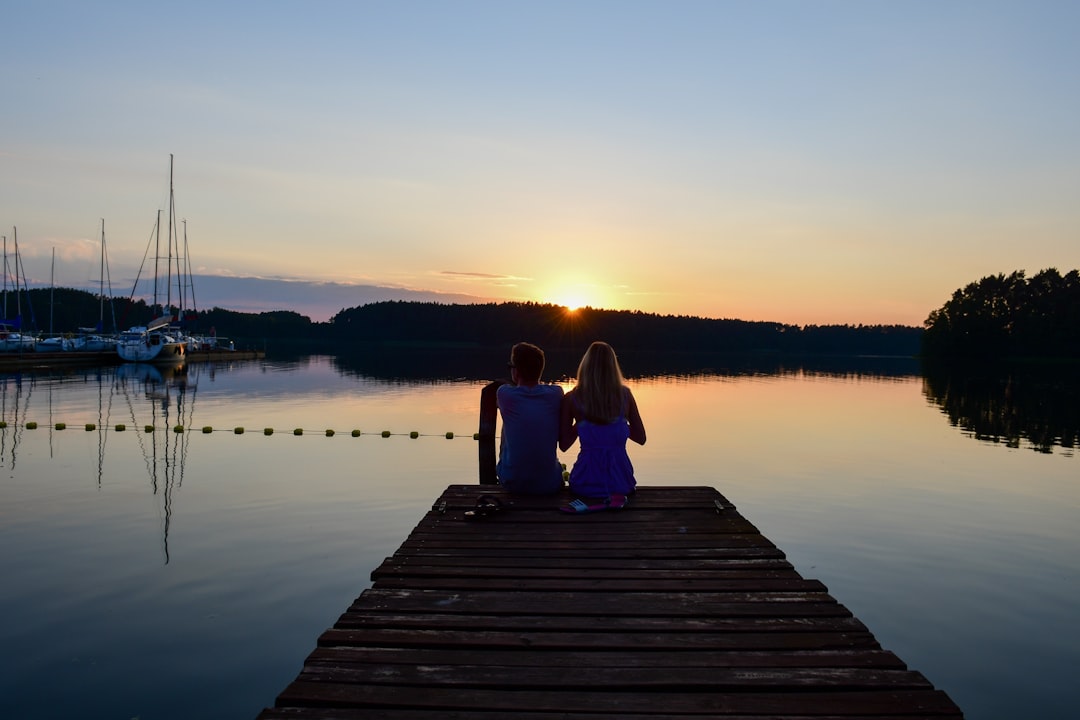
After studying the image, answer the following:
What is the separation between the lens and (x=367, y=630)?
5.09m

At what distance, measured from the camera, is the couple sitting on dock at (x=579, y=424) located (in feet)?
28.0

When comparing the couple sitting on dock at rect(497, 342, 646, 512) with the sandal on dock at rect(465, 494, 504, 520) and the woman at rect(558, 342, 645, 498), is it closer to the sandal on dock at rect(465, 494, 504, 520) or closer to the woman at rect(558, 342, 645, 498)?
the woman at rect(558, 342, 645, 498)

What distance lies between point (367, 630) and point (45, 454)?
19.2 metres

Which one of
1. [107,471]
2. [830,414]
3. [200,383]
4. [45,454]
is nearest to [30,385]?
[200,383]

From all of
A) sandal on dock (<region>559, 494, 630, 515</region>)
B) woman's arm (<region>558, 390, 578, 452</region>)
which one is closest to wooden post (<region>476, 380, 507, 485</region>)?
woman's arm (<region>558, 390, 578, 452</region>)

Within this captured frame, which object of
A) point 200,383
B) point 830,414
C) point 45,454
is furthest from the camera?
point 200,383

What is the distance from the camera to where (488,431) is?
469 inches

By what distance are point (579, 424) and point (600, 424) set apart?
272 millimetres

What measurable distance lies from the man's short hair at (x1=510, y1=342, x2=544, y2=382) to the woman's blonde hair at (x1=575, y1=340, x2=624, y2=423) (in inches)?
26.0

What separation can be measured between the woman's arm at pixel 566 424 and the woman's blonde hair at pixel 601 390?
32 cm

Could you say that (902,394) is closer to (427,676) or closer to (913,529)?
(913,529)

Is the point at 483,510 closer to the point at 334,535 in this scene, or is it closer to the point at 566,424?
the point at 566,424

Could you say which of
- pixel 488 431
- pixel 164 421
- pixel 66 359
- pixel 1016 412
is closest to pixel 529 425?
pixel 488 431

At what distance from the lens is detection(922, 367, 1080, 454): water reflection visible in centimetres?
2805
